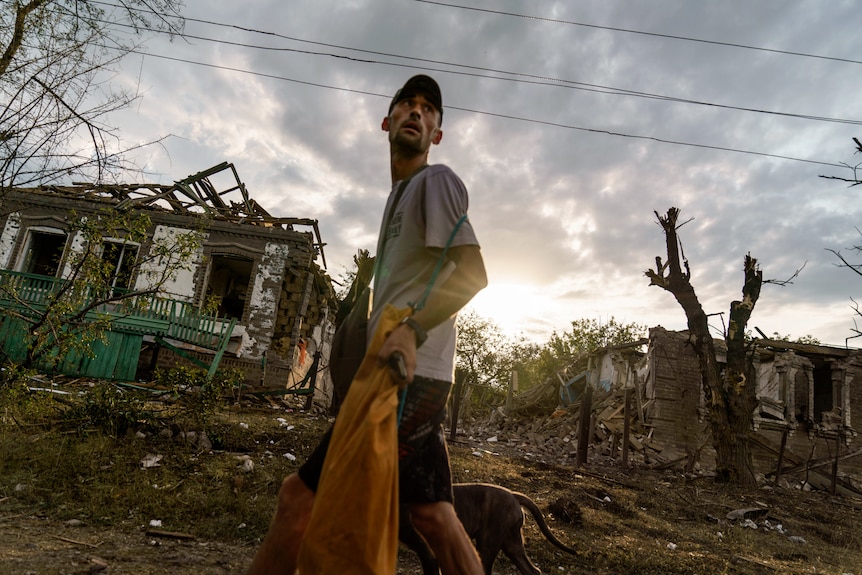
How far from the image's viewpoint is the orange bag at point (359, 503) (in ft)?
4.04

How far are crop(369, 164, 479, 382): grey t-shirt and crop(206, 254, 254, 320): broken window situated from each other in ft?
48.8

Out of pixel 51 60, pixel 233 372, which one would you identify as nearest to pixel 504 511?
pixel 233 372

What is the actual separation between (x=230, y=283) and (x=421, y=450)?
63.3ft

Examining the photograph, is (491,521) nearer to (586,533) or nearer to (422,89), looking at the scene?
(422,89)

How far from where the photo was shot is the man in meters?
1.54

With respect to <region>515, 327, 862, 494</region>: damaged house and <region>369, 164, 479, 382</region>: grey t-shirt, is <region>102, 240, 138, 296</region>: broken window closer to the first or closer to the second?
<region>369, 164, 479, 382</region>: grey t-shirt

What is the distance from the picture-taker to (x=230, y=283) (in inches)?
754

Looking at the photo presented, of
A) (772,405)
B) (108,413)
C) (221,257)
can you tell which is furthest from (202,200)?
(772,405)

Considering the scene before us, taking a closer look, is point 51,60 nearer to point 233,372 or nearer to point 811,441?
point 233,372

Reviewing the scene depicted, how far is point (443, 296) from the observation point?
1.55 meters

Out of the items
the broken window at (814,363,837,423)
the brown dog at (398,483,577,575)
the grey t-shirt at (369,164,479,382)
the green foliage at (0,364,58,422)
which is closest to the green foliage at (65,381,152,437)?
the green foliage at (0,364,58,422)

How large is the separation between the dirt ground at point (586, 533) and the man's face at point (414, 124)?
10.0 ft

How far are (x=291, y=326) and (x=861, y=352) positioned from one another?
2067 cm

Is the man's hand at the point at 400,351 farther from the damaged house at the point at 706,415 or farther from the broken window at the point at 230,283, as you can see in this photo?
the broken window at the point at 230,283
